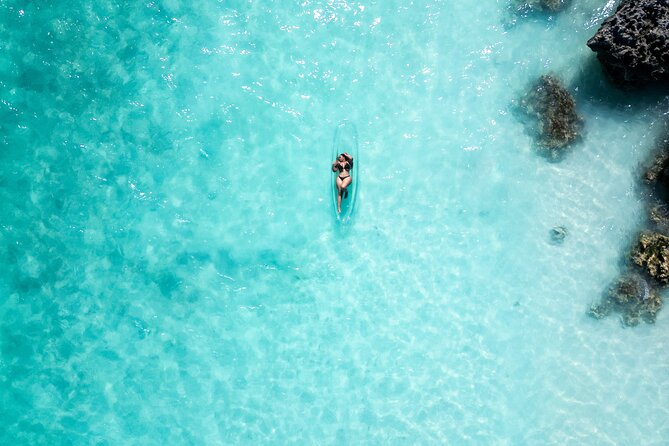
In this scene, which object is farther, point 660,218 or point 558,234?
point 558,234

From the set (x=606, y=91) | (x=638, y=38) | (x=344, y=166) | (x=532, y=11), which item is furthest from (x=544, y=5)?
(x=344, y=166)

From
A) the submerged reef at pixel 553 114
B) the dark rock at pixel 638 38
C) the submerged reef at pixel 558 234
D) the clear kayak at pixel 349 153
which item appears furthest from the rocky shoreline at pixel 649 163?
the clear kayak at pixel 349 153

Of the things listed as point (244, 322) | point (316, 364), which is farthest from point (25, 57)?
point (316, 364)

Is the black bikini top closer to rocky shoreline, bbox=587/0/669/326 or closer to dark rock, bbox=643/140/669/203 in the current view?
rocky shoreline, bbox=587/0/669/326

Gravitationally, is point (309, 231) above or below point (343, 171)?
below

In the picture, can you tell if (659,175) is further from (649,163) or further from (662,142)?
(662,142)

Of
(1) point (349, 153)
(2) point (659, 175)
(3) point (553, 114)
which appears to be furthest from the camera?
(1) point (349, 153)
